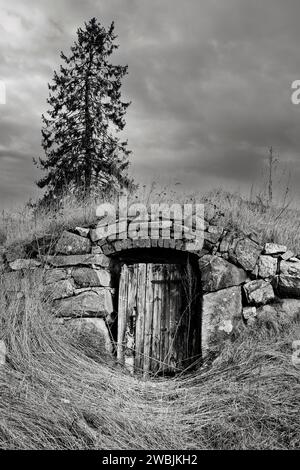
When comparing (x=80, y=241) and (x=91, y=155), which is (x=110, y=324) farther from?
(x=91, y=155)

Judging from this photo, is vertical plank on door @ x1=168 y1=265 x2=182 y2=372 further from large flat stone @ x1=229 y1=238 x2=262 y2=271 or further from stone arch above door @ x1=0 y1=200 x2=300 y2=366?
large flat stone @ x1=229 y1=238 x2=262 y2=271

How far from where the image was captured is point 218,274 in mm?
5254

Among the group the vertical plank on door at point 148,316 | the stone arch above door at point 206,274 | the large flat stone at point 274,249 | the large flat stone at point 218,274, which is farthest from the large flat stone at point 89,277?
the large flat stone at point 274,249

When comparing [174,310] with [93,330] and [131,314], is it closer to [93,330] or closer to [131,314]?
[131,314]

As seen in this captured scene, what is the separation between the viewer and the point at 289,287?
5.22 meters

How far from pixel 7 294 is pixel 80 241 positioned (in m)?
1.17

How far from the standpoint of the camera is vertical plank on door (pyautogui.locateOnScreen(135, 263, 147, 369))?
18.0 ft

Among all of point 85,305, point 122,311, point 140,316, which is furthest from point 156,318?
point 85,305

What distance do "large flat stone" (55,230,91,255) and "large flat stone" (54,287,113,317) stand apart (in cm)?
57

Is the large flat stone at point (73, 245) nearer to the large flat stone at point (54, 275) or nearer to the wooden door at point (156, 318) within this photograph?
the large flat stone at point (54, 275)

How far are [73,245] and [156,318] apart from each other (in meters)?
1.52

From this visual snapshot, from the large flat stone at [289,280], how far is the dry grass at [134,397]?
1.52ft

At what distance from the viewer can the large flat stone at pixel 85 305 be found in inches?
208
